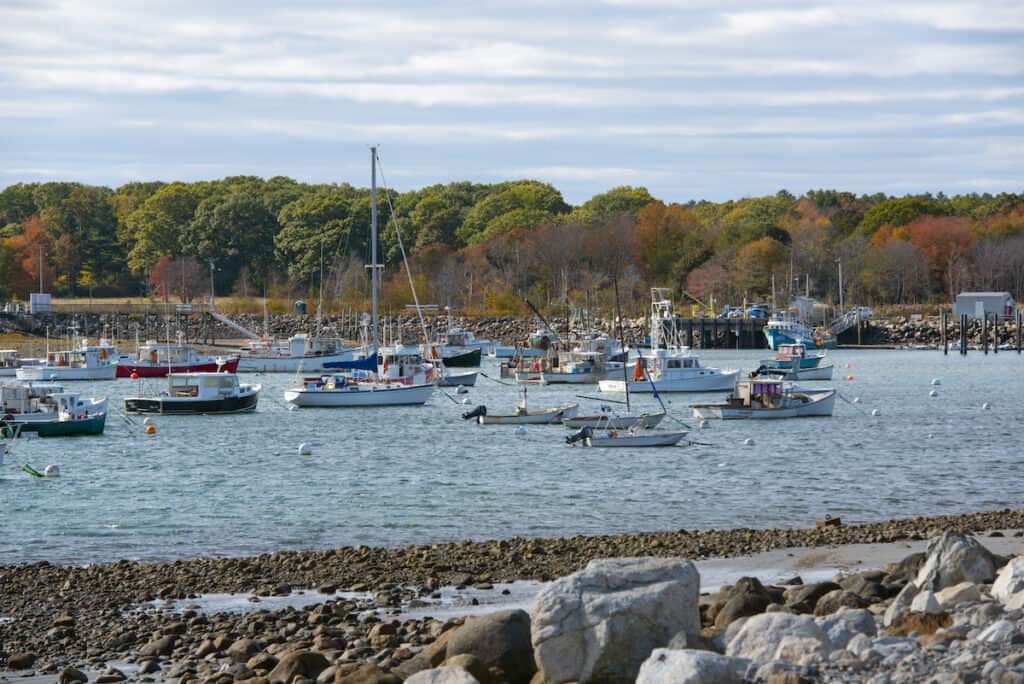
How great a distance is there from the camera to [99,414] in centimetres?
4916

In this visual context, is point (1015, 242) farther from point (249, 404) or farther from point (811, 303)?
point (249, 404)

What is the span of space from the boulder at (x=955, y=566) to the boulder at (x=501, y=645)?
4.62 m

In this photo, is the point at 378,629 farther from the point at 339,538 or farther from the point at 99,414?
the point at 99,414

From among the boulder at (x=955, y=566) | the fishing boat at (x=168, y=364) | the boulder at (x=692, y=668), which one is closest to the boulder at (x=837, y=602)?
the boulder at (x=955, y=566)

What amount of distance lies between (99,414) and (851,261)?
362 ft

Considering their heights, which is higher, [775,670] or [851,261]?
[851,261]

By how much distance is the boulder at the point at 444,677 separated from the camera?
11911 mm

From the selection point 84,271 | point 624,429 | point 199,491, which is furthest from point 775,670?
point 84,271

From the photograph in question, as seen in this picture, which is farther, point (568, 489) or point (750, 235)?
point (750, 235)

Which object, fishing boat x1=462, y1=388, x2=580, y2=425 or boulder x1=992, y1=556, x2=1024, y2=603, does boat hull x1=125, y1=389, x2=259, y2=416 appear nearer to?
fishing boat x1=462, y1=388, x2=580, y2=425

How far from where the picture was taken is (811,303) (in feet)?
456

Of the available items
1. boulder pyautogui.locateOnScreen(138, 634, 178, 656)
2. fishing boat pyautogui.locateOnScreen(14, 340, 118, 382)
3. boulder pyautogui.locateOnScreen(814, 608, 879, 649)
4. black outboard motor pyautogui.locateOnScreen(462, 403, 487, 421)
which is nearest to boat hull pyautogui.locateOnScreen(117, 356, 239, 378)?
fishing boat pyautogui.locateOnScreen(14, 340, 118, 382)

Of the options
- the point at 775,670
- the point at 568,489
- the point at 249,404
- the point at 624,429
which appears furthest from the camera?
the point at 249,404

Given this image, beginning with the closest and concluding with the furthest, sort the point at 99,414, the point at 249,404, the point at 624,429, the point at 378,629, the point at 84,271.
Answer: the point at 378,629
the point at 624,429
the point at 99,414
the point at 249,404
the point at 84,271
